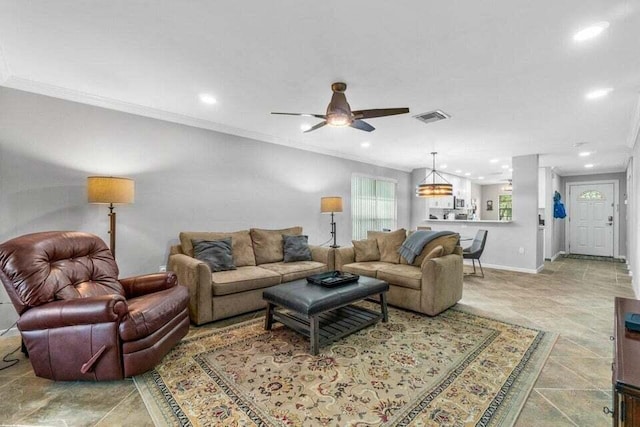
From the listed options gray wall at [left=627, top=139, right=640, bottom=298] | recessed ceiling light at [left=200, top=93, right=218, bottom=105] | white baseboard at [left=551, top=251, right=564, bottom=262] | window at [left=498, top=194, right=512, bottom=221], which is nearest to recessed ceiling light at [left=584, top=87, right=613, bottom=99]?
gray wall at [left=627, top=139, right=640, bottom=298]

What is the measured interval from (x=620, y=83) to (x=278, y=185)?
4223mm

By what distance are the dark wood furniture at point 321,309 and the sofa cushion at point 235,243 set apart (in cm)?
117

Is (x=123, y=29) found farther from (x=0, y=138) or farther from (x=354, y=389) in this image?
(x=354, y=389)

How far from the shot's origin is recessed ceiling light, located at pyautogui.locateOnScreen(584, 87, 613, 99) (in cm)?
292

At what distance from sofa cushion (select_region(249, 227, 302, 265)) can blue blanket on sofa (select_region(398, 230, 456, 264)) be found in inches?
68.8

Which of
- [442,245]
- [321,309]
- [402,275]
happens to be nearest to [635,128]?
[442,245]

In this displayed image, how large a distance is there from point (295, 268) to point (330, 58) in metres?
2.49

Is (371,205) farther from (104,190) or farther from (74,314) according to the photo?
(74,314)

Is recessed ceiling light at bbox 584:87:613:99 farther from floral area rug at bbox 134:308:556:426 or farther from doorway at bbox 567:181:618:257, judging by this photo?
doorway at bbox 567:181:618:257

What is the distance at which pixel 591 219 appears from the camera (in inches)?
319

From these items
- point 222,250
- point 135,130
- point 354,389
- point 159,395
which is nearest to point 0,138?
point 135,130

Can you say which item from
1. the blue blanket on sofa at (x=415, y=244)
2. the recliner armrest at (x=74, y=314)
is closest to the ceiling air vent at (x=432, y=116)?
the blue blanket on sofa at (x=415, y=244)

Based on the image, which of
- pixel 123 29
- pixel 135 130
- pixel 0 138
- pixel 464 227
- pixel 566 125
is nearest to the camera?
pixel 123 29

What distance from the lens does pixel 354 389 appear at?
1.97 m
